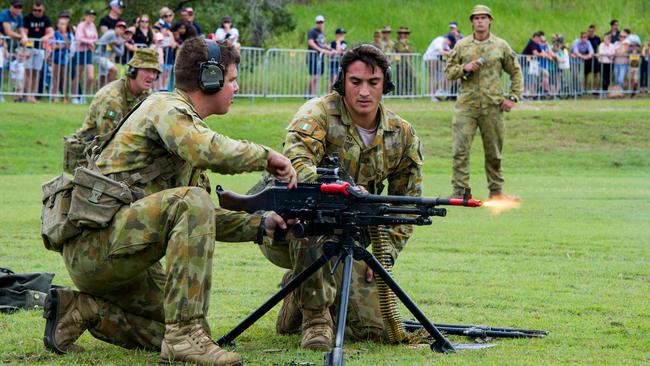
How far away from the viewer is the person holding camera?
6781 millimetres

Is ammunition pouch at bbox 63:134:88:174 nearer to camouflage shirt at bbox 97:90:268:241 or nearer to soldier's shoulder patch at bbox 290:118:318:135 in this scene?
soldier's shoulder patch at bbox 290:118:318:135

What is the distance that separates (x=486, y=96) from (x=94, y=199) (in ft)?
44.7

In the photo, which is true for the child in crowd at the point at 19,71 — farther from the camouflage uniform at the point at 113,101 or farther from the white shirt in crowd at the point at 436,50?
the camouflage uniform at the point at 113,101

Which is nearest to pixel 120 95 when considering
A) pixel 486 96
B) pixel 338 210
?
pixel 486 96

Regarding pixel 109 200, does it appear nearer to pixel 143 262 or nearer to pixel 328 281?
pixel 143 262

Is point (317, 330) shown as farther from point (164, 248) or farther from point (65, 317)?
point (65, 317)

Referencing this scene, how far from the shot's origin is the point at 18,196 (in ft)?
63.5

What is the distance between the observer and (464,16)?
179ft

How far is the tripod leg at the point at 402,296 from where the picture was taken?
738 cm

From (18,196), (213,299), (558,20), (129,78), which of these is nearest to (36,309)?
(213,299)

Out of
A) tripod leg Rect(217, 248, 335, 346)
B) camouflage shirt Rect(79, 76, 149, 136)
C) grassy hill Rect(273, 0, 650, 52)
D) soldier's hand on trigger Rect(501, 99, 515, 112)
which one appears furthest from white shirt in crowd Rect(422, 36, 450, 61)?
tripod leg Rect(217, 248, 335, 346)

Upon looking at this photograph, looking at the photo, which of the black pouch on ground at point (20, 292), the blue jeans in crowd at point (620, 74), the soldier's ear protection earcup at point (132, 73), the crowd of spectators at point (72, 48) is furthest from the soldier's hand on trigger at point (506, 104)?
the blue jeans in crowd at point (620, 74)

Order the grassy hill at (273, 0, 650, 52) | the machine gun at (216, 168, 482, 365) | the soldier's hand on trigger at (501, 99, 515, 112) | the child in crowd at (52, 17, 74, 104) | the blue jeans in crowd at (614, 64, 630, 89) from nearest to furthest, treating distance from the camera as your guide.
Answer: the machine gun at (216, 168, 482, 365), the soldier's hand on trigger at (501, 99, 515, 112), the child in crowd at (52, 17, 74, 104), the blue jeans in crowd at (614, 64, 630, 89), the grassy hill at (273, 0, 650, 52)

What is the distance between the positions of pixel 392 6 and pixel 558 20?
7515 millimetres
